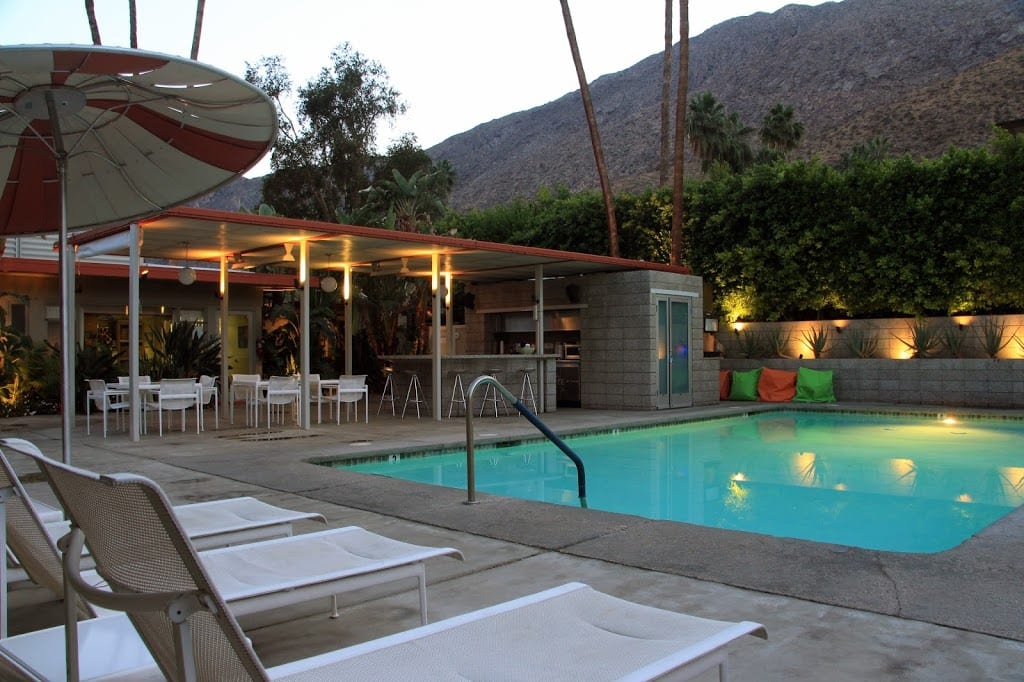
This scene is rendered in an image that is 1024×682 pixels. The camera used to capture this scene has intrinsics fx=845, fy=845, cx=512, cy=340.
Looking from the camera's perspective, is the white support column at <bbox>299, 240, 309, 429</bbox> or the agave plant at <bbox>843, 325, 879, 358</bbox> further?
the agave plant at <bbox>843, 325, 879, 358</bbox>

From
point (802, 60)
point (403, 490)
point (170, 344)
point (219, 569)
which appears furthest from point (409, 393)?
point (802, 60)

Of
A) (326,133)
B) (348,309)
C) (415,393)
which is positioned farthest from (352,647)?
(326,133)

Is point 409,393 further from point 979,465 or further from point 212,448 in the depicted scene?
point 979,465

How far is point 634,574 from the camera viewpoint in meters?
3.93

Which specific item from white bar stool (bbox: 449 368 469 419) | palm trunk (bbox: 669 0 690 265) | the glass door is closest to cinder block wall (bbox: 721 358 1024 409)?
the glass door

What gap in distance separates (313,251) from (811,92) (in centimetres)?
6577

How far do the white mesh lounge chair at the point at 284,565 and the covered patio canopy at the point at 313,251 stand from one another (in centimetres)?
654

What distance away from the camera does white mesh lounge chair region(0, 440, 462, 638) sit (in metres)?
2.65

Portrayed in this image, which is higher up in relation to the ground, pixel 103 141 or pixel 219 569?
pixel 103 141

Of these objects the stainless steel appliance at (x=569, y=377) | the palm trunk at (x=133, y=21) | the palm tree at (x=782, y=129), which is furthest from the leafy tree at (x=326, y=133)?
the stainless steel appliance at (x=569, y=377)

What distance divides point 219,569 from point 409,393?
416 inches

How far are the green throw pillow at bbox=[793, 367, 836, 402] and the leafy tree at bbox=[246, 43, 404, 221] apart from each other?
23574 millimetres

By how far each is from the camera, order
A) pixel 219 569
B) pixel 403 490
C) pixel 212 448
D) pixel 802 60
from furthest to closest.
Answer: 1. pixel 802 60
2. pixel 212 448
3. pixel 403 490
4. pixel 219 569

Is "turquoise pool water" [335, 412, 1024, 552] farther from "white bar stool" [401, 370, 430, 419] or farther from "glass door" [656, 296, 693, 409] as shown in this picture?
"white bar stool" [401, 370, 430, 419]
